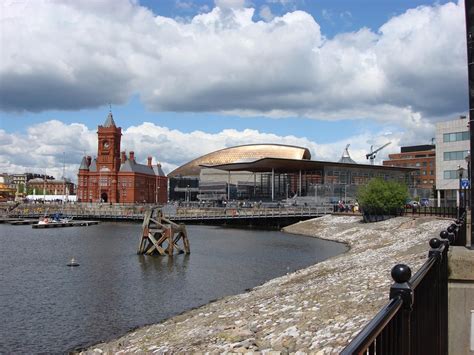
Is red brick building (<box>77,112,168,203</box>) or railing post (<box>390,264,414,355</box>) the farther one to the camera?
red brick building (<box>77,112,168,203</box>)

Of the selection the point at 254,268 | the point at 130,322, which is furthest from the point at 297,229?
the point at 130,322

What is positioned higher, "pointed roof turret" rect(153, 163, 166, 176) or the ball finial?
"pointed roof turret" rect(153, 163, 166, 176)

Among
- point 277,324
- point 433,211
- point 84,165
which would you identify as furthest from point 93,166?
point 277,324

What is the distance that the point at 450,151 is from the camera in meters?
79.4

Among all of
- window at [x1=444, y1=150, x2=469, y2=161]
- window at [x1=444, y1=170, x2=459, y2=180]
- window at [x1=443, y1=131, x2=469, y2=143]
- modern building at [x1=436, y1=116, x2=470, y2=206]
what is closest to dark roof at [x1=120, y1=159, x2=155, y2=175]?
modern building at [x1=436, y1=116, x2=470, y2=206]

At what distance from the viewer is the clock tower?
155 meters

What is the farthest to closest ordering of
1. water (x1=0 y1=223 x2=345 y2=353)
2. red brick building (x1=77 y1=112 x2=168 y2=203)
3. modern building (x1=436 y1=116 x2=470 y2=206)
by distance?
red brick building (x1=77 y1=112 x2=168 y2=203)
modern building (x1=436 y1=116 x2=470 y2=206)
water (x1=0 y1=223 x2=345 y2=353)

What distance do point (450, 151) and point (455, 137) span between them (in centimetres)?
226

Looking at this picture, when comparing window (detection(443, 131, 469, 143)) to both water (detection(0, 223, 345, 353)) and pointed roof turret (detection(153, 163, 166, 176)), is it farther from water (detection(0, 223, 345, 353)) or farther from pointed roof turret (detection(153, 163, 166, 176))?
pointed roof turret (detection(153, 163, 166, 176))

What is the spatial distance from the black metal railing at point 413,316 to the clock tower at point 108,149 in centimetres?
15298

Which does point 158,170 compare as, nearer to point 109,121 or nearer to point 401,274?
point 109,121

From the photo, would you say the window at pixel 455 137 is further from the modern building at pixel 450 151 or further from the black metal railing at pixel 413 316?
the black metal railing at pixel 413 316

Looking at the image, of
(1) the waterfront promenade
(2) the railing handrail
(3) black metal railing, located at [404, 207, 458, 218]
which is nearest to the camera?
(2) the railing handrail

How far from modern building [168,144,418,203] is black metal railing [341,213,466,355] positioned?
344ft
